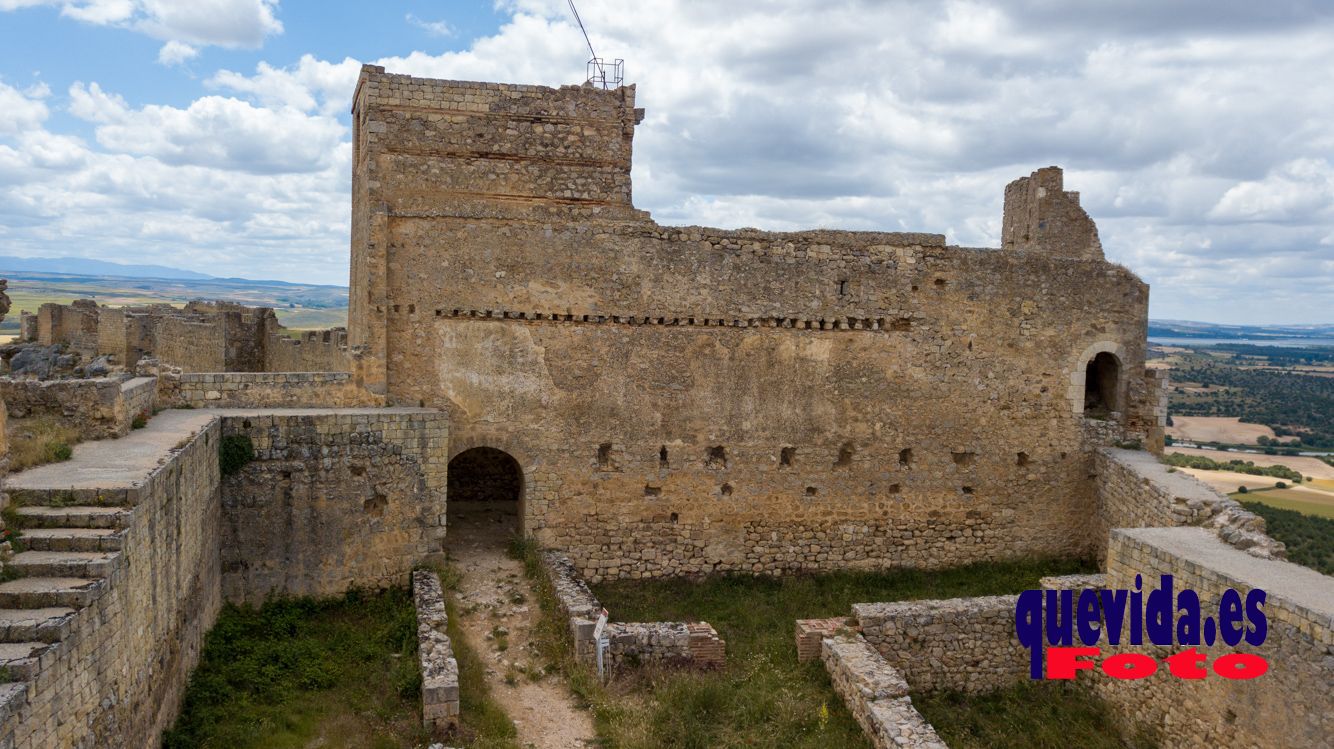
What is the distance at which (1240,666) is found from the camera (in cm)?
830

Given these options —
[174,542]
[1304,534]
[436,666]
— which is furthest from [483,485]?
[1304,534]

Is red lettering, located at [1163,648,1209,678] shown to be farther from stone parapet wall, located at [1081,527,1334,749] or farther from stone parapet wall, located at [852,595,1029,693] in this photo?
stone parapet wall, located at [852,595,1029,693]

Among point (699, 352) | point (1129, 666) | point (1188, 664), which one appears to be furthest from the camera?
point (699, 352)

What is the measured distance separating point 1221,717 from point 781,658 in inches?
173

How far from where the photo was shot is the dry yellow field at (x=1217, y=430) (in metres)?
50.1

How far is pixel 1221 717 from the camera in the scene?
8.54 m

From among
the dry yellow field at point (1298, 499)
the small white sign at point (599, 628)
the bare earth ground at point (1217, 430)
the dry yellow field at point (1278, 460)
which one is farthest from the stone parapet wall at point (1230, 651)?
the bare earth ground at point (1217, 430)

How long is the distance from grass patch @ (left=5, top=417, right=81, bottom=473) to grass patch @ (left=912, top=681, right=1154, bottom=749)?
29.7 ft

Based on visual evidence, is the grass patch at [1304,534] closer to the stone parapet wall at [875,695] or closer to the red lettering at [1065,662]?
the red lettering at [1065,662]

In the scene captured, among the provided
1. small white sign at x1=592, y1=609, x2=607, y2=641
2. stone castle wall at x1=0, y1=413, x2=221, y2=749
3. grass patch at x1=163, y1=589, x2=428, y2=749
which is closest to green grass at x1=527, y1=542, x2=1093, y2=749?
small white sign at x1=592, y1=609, x2=607, y2=641

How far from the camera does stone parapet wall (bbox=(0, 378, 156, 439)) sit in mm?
8930

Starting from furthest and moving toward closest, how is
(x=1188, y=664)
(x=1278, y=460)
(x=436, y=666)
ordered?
(x=1278, y=460) → (x=1188, y=664) → (x=436, y=666)

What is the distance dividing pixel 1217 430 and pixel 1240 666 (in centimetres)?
5168

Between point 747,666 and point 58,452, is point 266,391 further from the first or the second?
→ point 747,666
